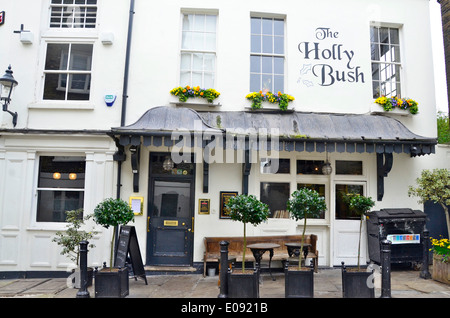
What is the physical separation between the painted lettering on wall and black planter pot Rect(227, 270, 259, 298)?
17.3ft

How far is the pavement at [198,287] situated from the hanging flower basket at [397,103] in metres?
4.04

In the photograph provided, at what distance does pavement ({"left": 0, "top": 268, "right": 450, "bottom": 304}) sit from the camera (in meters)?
6.57

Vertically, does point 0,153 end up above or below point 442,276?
above

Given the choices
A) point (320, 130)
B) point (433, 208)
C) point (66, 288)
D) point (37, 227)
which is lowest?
point (66, 288)

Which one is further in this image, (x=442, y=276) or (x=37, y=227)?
→ (x=37, y=227)

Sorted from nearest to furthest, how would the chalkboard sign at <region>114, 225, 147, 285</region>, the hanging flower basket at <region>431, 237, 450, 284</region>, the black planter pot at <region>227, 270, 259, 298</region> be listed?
1. the black planter pot at <region>227, 270, 259, 298</region>
2. the chalkboard sign at <region>114, 225, 147, 285</region>
3. the hanging flower basket at <region>431, 237, 450, 284</region>

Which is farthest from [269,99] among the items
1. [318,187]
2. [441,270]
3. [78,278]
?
[78,278]

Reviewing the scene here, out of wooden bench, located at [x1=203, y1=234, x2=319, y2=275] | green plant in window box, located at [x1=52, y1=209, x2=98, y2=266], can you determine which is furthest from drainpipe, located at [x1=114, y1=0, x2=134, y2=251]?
wooden bench, located at [x1=203, y1=234, x2=319, y2=275]

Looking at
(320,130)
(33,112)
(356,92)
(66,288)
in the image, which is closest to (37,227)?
(66,288)

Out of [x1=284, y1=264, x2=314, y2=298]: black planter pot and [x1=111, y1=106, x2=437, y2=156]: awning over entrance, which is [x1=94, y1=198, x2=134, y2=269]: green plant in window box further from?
[x1=284, y1=264, x2=314, y2=298]: black planter pot

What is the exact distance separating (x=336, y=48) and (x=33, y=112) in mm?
7874

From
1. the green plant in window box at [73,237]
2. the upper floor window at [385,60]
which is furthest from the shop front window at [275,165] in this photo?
the green plant in window box at [73,237]

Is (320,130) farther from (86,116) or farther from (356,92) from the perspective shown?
(86,116)

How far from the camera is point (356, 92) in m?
9.05
